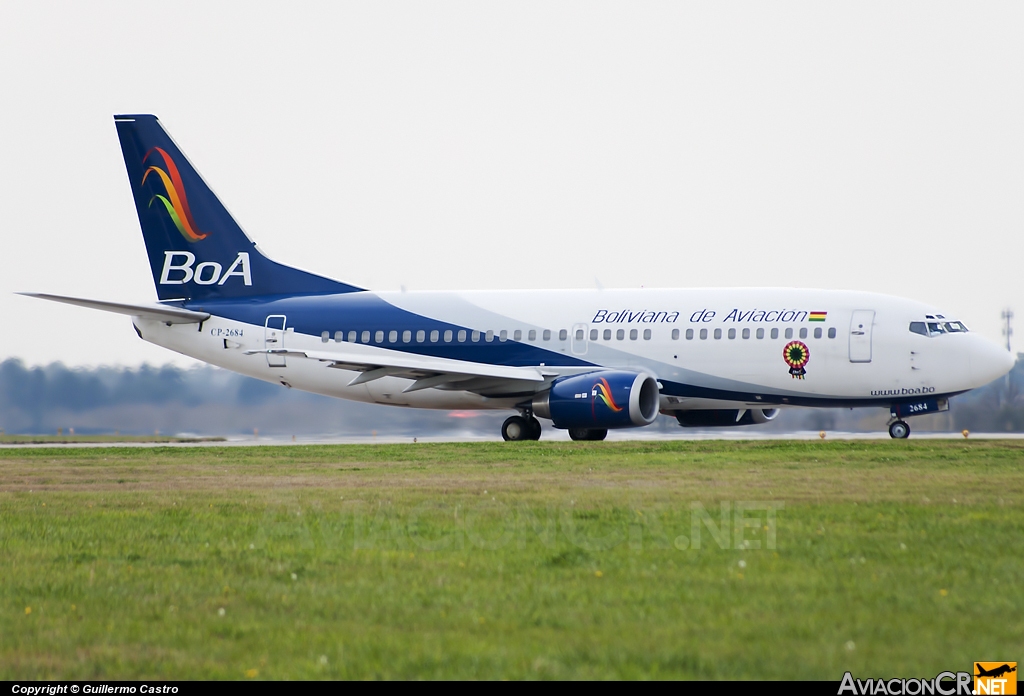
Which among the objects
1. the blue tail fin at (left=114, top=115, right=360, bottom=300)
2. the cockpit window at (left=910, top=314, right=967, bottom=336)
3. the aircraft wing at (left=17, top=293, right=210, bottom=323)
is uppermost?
the blue tail fin at (left=114, top=115, right=360, bottom=300)

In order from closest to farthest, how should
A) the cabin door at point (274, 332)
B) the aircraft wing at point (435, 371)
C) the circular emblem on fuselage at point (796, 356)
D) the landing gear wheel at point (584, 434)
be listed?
the circular emblem on fuselage at point (796, 356)
the landing gear wheel at point (584, 434)
the aircraft wing at point (435, 371)
the cabin door at point (274, 332)

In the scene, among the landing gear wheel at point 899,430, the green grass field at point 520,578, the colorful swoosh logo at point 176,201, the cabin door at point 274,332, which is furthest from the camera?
the colorful swoosh logo at point 176,201

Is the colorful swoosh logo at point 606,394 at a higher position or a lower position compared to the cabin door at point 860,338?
lower

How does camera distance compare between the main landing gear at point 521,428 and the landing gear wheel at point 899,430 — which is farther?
the main landing gear at point 521,428

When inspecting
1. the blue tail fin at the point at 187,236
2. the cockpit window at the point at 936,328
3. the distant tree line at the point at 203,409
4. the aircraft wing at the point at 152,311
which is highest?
the blue tail fin at the point at 187,236

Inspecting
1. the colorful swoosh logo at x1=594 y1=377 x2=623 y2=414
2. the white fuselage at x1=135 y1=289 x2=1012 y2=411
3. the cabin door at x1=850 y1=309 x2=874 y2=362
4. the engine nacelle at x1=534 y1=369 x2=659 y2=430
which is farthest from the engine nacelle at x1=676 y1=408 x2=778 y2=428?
the colorful swoosh logo at x1=594 y1=377 x2=623 y2=414

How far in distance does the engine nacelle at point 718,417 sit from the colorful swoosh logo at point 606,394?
3.86 metres

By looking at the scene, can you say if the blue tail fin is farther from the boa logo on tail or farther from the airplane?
the boa logo on tail

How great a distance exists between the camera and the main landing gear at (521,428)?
28812 millimetres

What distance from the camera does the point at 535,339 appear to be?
28422mm

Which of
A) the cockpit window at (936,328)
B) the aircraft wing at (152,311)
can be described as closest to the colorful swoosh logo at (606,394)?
the cockpit window at (936,328)

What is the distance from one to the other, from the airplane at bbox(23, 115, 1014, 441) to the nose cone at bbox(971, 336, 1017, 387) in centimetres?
4

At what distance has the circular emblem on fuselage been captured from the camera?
85.9 feet

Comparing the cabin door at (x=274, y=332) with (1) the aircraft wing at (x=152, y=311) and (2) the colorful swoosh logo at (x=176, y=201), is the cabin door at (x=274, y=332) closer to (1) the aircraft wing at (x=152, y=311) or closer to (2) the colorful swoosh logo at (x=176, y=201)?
(1) the aircraft wing at (x=152, y=311)
